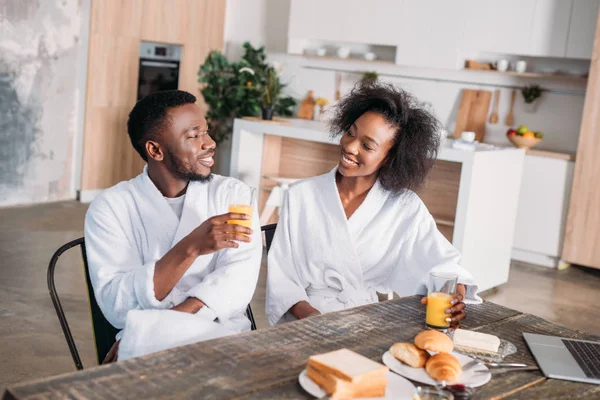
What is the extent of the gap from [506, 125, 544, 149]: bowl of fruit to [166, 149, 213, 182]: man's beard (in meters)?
3.93

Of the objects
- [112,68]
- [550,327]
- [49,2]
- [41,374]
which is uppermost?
[49,2]

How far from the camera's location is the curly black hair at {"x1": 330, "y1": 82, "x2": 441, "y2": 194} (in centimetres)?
240

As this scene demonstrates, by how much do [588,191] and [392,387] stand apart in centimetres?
436

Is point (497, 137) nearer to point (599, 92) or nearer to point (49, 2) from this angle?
point (599, 92)

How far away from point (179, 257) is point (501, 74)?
4702 millimetres

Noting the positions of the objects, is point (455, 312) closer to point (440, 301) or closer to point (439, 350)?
point (440, 301)

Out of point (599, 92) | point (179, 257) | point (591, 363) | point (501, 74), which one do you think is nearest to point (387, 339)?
point (591, 363)

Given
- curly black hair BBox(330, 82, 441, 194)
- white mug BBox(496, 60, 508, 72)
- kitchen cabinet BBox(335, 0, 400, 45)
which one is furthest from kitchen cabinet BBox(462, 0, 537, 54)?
curly black hair BBox(330, 82, 441, 194)

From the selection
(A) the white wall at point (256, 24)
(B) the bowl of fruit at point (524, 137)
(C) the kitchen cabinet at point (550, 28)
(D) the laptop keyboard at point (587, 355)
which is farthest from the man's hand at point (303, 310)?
(A) the white wall at point (256, 24)

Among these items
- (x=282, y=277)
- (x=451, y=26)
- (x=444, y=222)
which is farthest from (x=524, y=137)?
(x=282, y=277)

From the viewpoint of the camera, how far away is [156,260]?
2107 millimetres

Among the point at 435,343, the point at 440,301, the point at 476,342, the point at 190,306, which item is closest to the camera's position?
the point at 435,343

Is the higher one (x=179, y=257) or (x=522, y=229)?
(x=179, y=257)

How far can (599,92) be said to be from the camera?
5.25 m
